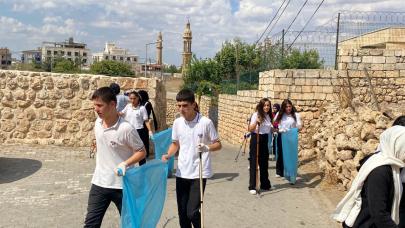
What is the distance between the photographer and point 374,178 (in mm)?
2891

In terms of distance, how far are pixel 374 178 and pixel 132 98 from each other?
5.89 m

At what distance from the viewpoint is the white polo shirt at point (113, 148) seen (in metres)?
4.24

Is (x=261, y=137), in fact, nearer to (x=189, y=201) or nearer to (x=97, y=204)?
(x=189, y=201)

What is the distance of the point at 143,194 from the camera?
14.8 feet

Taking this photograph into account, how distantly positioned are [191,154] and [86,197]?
10.5 ft

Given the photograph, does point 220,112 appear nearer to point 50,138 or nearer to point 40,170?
point 50,138

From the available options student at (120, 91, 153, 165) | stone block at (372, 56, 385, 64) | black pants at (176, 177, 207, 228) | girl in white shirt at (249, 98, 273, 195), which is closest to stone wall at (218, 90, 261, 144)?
stone block at (372, 56, 385, 64)

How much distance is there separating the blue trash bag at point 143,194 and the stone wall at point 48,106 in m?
6.69

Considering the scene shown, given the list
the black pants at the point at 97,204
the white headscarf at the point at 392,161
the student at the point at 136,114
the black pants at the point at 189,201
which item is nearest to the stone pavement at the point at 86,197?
the student at the point at 136,114

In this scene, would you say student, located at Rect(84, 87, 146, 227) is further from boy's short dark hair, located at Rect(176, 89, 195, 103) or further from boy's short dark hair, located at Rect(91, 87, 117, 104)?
boy's short dark hair, located at Rect(176, 89, 195, 103)

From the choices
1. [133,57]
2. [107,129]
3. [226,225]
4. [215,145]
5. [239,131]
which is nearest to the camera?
[107,129]

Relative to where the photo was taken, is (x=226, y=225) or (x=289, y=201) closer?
(x=226, y=225)

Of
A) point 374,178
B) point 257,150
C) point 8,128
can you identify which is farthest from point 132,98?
point 374,178

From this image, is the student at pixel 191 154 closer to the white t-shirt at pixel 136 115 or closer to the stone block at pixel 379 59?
the white t-shirt at pixel 136 115
